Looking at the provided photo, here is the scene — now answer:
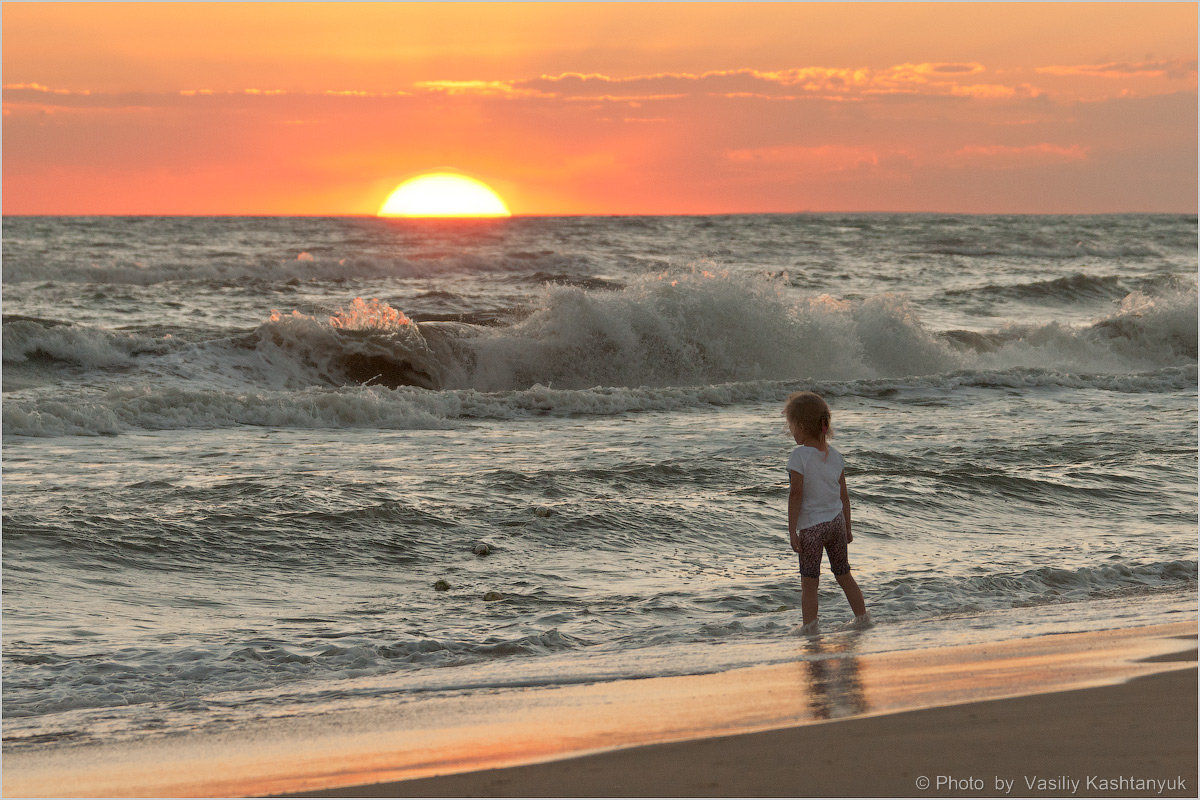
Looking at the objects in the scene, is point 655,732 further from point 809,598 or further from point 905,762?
point 809,598

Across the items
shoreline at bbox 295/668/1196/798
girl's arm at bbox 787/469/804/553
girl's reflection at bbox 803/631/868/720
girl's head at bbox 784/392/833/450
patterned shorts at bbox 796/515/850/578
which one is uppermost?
girl's head at bbox 784/392/833/450

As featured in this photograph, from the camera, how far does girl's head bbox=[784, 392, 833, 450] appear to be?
5422 mm

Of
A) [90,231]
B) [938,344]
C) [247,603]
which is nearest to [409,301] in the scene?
[938,344]

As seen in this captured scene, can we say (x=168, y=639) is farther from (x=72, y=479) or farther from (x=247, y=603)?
(x=72, y=479)

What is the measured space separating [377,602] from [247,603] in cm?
68

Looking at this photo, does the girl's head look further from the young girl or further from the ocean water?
the ocean water

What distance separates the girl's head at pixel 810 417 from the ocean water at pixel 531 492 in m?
0.93

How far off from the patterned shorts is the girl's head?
394mm

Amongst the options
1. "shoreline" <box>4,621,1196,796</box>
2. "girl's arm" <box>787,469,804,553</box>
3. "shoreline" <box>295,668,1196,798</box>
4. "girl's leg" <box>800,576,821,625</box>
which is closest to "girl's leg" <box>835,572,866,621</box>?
"girl's leg" <box>800,576,821,625</box>

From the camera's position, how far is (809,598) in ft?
17.7

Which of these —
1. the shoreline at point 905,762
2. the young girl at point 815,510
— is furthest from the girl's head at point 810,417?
the shoreline at point 905,762

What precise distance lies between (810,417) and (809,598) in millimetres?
869

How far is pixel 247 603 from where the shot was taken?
593 cm

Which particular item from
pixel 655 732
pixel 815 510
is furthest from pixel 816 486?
pixel 655 732
